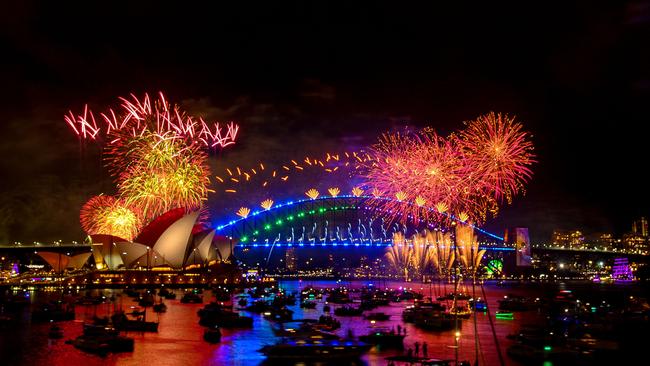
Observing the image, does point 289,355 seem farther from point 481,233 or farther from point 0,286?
point 481,233

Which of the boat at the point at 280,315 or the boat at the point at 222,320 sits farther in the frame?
the boat at the point at 280,315

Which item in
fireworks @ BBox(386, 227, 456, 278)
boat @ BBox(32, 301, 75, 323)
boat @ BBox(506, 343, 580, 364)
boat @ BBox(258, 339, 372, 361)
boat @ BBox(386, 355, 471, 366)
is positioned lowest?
boat @ BBox(506, 343, 580, 364)

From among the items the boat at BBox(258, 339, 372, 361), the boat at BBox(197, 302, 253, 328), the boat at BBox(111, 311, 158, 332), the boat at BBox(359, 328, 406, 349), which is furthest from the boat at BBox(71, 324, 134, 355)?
the boat at BBox(359, 328, 406, 349)

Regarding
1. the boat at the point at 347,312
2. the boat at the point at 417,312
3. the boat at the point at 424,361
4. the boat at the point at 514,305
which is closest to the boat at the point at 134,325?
the boat at the point at 347,312

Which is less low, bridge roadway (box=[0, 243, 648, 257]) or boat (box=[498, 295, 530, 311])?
bridge roadway (box=[0, 243, 648, 257])

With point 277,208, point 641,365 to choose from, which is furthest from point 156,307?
point 277,208

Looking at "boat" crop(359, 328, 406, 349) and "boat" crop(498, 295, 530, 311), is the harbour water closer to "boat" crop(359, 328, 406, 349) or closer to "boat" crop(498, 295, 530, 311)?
"boat" crop(359, 328, 406, 349)

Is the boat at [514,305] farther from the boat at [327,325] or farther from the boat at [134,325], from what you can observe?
the boat at [134,325]
